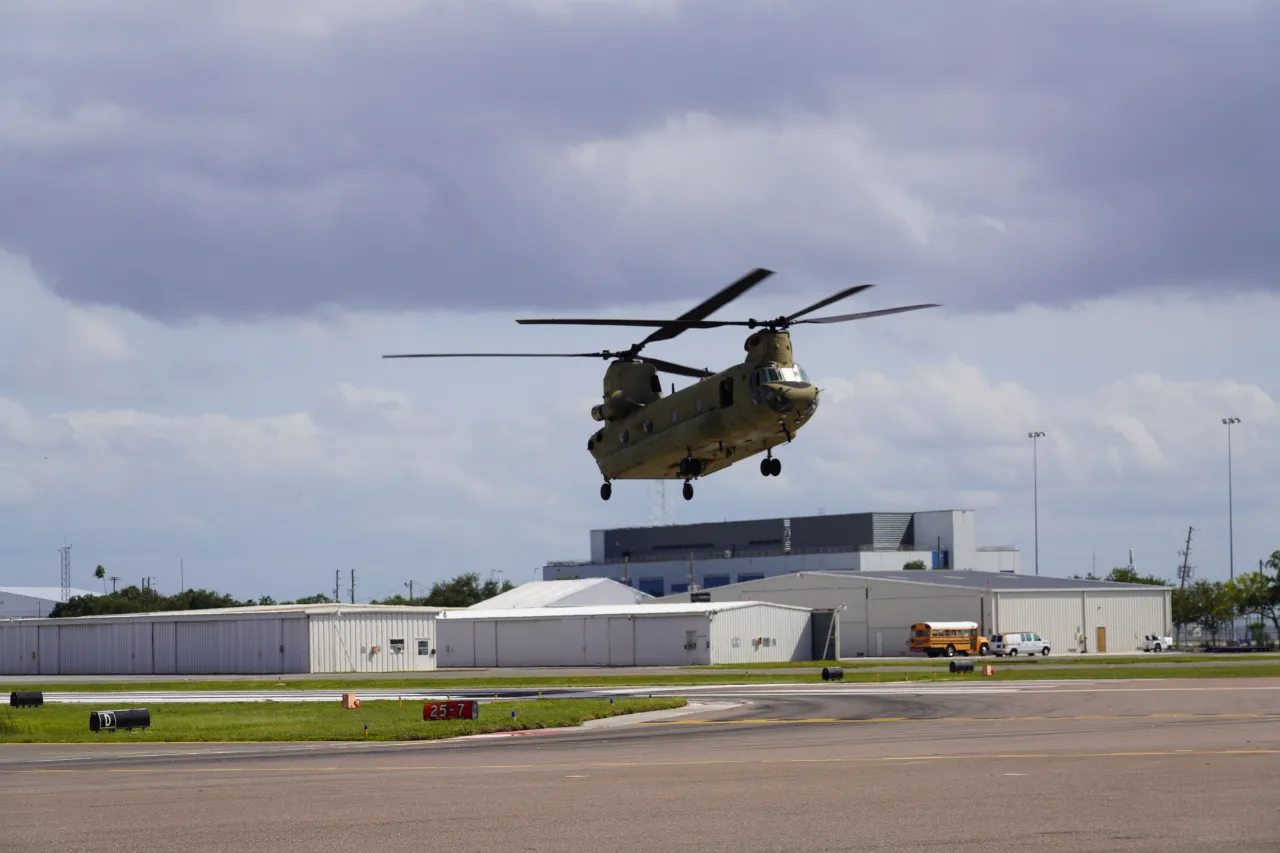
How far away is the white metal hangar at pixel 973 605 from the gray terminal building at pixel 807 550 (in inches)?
1686

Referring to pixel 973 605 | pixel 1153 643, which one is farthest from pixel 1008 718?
pixel 1153 643

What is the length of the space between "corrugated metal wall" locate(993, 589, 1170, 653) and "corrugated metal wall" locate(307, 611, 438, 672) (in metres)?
44.6

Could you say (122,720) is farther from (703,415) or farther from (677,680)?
(677,680)

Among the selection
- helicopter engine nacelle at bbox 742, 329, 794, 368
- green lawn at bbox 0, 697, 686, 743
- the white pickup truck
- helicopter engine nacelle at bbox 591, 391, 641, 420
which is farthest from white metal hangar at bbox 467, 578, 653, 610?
helicopter engine nacelle at bbox 742, 329, 794, 368

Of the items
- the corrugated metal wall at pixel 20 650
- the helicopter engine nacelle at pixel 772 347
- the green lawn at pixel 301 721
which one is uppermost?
the helicopter engine nacelle at pixel 772 347

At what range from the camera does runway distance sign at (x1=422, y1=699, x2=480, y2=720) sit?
37031mm

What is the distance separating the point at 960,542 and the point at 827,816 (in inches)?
6440

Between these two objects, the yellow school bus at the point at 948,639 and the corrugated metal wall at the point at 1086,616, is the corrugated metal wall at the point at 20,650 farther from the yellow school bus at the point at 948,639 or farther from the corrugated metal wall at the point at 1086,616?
the corrugated metal wall at the point at 1086,616

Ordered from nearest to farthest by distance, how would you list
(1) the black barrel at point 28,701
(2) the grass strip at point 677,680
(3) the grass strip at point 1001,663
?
(1) the black barrel at point 28,701 → (2) the grass strip at point 677,680 → (3) the grass strip at point 1001,663

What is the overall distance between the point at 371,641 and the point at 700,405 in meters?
59.0

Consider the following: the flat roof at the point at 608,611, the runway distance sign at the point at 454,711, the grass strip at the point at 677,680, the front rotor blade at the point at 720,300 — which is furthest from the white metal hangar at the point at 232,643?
the runway distance sign at the point at 454,711

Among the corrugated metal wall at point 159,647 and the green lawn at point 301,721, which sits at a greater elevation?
the green lawn at point 301,721

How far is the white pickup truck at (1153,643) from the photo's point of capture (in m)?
123

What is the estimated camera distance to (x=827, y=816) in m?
17.0
